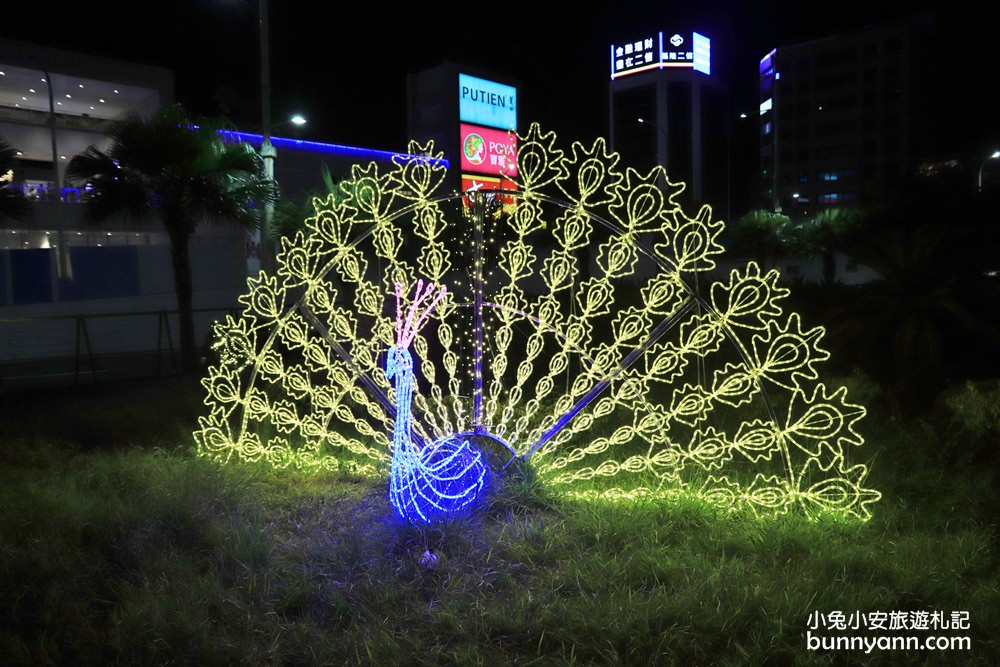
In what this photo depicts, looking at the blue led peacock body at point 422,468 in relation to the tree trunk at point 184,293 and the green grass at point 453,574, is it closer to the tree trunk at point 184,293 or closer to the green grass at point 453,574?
the green grass at point 453,574

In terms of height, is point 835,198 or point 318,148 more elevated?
point 835,198

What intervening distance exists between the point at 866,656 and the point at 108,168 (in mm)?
11013

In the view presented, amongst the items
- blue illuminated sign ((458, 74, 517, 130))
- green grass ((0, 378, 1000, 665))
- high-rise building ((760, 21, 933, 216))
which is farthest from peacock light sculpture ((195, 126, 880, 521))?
high-rise building ((760, 21, 933, 216))

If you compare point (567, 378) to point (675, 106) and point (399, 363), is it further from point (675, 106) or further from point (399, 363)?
point (675, 106)

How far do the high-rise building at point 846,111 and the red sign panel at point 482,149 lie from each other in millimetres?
37904

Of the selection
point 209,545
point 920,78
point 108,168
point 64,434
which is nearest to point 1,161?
point 108,168

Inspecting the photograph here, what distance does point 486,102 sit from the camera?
104ft

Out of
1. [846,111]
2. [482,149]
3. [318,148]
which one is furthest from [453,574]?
[846,111]

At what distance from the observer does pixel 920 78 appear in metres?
64.4

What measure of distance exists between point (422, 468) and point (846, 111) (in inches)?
2776

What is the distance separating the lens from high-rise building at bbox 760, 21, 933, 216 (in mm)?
63719

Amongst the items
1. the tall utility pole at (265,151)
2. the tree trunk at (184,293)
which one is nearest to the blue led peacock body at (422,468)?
the tall utility pole at (265,151)

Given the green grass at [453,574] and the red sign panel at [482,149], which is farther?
the red sign panel at [482,149]

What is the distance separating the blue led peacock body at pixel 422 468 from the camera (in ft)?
15.7
